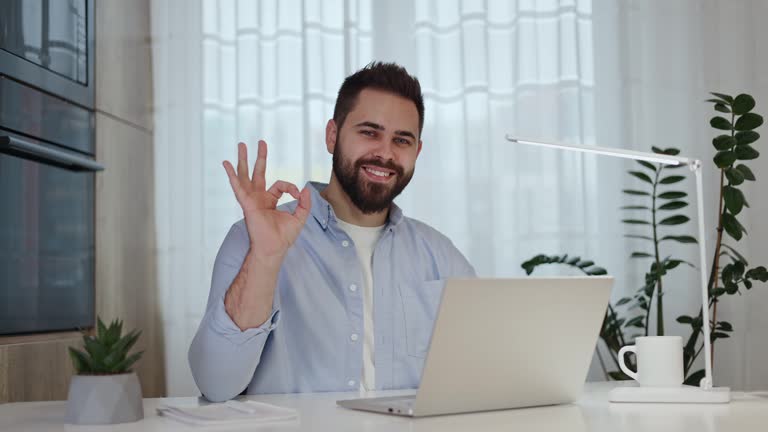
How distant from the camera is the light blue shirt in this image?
80.6 inches

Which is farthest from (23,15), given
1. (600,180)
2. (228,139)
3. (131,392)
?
(600,180)

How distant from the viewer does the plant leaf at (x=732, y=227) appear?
10.3 ft

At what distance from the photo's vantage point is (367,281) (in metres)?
2.27

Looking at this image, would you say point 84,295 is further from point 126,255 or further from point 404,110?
point 404,110

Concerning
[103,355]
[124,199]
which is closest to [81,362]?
[103,355]

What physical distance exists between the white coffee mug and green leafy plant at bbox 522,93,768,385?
1.62 meters

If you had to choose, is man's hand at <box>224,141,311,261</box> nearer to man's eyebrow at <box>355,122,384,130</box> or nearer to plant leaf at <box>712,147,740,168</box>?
man's eyebrow at <box>355,122,384,130</box>

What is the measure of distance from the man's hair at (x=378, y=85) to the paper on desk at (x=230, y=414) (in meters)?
1.21

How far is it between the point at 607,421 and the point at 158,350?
2.72m

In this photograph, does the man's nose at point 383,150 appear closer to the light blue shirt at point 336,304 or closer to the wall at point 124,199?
the light blue shirt at point 336,304

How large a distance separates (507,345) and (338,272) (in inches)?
34.4

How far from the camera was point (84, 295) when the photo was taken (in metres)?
3.13

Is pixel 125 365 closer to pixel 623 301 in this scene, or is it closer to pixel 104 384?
pixel 104 384

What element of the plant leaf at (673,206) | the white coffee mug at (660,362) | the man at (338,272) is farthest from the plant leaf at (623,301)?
the white coffee mug at (660,362)
